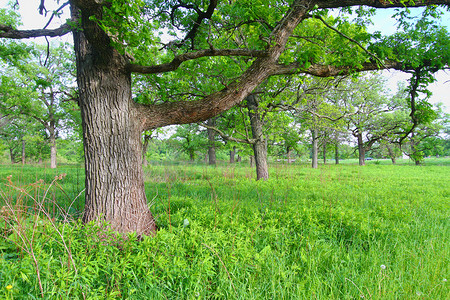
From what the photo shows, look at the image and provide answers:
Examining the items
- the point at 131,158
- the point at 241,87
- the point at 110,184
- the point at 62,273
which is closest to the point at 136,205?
the point at 110,184

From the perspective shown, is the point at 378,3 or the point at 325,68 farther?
the point at 325,68

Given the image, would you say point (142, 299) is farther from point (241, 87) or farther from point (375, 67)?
point (375, 67)

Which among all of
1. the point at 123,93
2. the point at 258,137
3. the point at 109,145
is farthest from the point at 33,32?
the point at 258,137

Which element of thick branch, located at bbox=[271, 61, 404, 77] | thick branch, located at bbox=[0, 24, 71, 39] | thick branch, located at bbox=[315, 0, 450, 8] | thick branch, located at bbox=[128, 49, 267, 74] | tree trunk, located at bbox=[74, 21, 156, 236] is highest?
thick branch, located at bbox=[315, 0, 450, 8]

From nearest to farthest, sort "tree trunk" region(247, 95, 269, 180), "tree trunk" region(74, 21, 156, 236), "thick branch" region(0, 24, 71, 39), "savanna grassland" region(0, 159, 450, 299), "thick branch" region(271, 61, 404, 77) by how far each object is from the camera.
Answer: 1. "savanna grassland" region(0, 159, 450, 299)
2. "tree trunk" region(74, 21, 156, 236)
3. "thick branch" region(0, 24, 71, 39)
4. "thick branch" region(271, 61, 404, 77)
5. "tree trunk" region(247, 95, 269, 180)

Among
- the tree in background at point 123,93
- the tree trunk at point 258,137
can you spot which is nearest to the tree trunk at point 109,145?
the tree in background at point 123,93

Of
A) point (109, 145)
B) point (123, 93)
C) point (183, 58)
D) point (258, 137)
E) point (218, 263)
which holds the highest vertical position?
point (183, 58)

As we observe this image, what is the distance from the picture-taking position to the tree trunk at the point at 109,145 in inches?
128

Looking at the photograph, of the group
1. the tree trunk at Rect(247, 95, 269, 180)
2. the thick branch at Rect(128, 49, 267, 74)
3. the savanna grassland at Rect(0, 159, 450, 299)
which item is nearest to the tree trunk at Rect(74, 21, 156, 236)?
the thick branch at Rect(128, 49, 267, 74)

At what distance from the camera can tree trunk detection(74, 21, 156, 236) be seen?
3.26 m

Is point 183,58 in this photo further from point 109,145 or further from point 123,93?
point 109,145

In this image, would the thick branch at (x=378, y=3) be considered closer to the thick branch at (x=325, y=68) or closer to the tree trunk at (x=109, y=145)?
the thick branch at (x=325, y=68)

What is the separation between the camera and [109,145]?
3297mm

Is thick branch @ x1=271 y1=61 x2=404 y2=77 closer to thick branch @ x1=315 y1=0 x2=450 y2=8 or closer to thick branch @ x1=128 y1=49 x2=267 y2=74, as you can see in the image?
thick branch @ x1=128 y1=49 x2=267 y2=74
